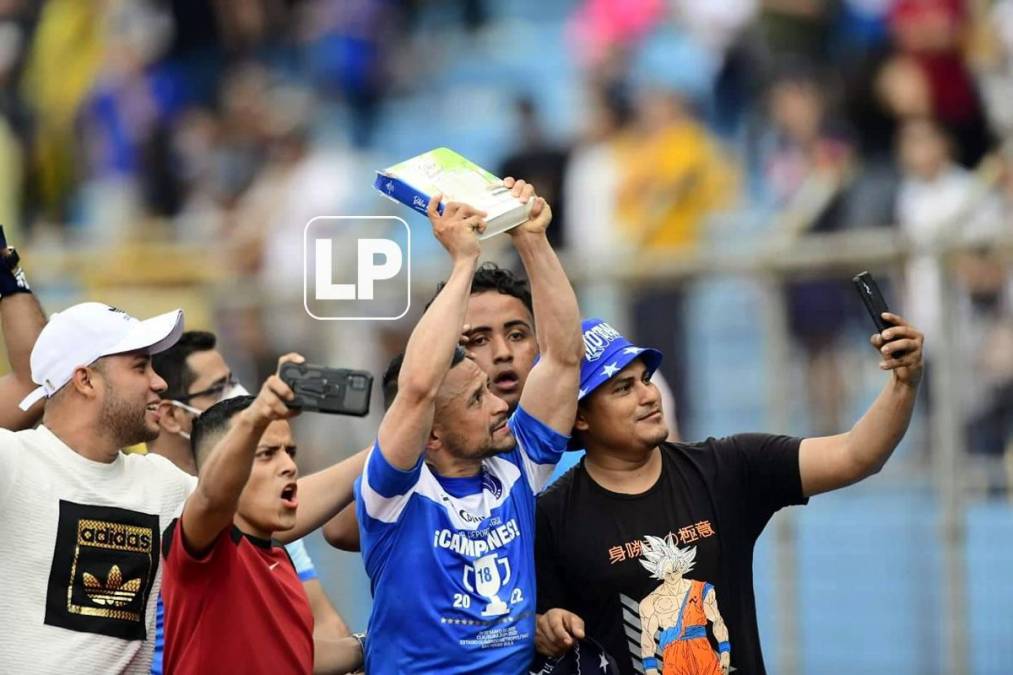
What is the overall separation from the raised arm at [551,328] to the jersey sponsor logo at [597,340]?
0.16 metres

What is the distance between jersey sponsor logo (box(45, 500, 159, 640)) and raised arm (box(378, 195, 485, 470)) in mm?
803

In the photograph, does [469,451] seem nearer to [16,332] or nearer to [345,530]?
[345,530]

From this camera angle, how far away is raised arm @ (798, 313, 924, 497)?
5098mm

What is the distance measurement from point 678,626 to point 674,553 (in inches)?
8.1

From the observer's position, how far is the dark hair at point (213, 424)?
5.52m

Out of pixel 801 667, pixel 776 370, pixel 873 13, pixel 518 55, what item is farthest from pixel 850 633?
pixel 518 55

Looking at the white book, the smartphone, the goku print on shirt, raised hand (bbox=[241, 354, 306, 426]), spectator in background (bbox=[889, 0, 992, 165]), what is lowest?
the goku print on shirt

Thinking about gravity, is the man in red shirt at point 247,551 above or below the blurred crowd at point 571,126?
below

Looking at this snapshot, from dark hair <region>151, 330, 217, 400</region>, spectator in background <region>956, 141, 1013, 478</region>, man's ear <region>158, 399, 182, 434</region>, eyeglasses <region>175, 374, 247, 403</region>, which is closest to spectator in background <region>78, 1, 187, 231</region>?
spectator in background <region>956, 141, 1013, 478</region>

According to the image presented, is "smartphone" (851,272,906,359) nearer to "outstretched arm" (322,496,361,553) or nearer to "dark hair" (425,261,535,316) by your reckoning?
"dark hair" (425,261,535,316)

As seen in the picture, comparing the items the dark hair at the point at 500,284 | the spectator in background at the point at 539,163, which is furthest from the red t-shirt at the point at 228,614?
the spectator in background at the point at 539,163

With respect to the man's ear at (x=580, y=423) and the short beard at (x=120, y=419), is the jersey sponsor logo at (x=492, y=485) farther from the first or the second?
the short beard at (x=120, y=419)

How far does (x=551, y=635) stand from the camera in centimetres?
498

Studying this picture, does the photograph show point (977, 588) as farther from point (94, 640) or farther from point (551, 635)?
point (94, 640)
